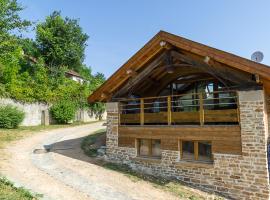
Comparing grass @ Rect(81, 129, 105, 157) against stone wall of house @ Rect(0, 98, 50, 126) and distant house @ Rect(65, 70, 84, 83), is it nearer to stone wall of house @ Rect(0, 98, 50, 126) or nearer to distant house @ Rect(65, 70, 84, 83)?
stone wall of house @ Rect(0, 98, 50, 126)

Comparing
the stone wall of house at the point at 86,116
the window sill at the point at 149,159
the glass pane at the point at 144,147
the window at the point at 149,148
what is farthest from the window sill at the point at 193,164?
the stone wall of house at the point at 86,116

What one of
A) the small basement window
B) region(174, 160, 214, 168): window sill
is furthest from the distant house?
region(174, 160, 214, 168): window sill

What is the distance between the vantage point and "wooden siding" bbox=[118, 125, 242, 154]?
31.0ft

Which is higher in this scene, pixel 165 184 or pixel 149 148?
pixel 149 148

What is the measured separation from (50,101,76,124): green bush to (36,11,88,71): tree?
9926 mm

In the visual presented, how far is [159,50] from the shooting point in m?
11.5

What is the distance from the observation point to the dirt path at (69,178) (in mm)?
8266

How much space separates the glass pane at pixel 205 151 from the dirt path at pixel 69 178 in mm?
2400

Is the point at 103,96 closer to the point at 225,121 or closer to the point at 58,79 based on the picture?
the point at 225,121

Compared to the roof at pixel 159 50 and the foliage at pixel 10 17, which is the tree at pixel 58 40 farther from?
the roof at pixel 159 50

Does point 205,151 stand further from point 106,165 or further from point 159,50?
point 159,50

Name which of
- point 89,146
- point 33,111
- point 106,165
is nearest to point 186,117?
point 106,165

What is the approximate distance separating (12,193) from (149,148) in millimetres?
6498

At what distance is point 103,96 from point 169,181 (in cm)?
568
